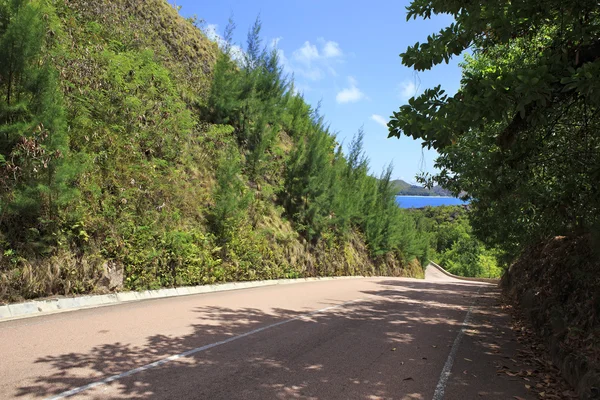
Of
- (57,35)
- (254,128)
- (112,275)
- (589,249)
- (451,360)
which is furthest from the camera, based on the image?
(254,128)

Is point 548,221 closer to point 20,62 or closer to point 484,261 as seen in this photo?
point 20,62

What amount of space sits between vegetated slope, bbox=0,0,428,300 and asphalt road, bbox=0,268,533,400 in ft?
6.73

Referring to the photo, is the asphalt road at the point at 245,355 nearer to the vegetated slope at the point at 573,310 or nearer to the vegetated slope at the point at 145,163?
the vegetated slope at the point at 573,310

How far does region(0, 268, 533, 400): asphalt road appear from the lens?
4.73 meters

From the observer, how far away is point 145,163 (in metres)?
13.7

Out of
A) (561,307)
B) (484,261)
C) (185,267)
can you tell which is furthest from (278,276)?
(484,261)

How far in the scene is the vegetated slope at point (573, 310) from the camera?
18.3 ft


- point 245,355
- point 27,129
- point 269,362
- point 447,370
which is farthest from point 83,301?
point 447,370

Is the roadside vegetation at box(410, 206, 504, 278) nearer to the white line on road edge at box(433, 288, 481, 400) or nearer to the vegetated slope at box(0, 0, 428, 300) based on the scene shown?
the vegetated slope at box(0, 0, 428, 300)

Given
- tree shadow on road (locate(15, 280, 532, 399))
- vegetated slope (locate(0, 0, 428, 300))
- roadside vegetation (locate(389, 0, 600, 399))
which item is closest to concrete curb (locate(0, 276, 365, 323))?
vegetated slope (locate(0, 0, 428, 300))

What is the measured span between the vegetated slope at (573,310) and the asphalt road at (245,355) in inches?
31.0

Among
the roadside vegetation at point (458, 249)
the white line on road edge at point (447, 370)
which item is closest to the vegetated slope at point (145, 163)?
the white line on road edge at point (447, 370)

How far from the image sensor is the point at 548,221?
11688 millimetres

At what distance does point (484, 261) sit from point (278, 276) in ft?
214
